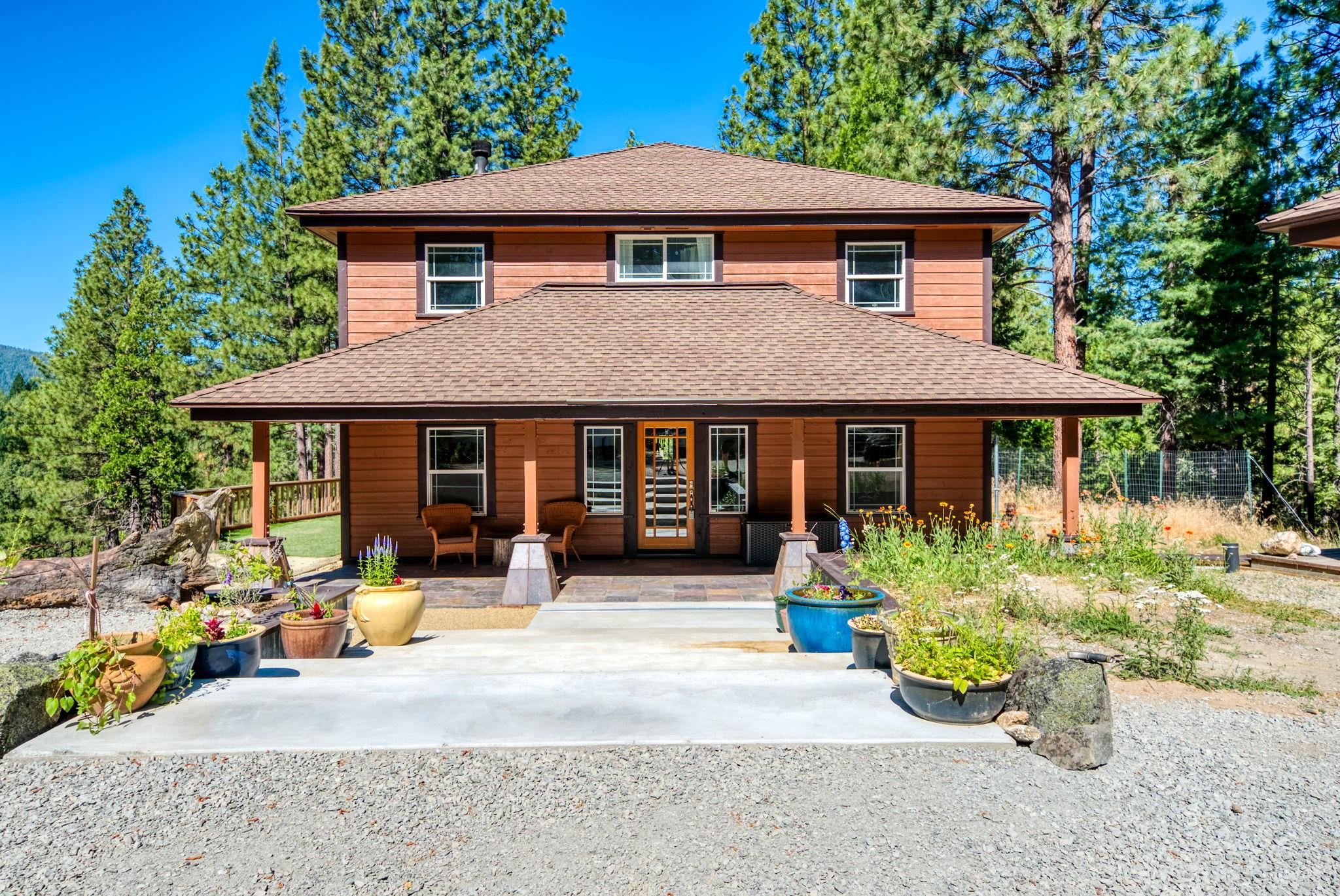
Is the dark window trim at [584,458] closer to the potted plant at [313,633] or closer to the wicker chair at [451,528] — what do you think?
the wicker chair at [451,528]

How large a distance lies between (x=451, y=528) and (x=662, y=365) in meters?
4.43

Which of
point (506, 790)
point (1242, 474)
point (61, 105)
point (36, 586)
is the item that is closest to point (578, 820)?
point (506, 790)

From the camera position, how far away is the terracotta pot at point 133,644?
5.21m

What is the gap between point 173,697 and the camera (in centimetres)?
545

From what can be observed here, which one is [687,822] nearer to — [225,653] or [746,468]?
[225,653]

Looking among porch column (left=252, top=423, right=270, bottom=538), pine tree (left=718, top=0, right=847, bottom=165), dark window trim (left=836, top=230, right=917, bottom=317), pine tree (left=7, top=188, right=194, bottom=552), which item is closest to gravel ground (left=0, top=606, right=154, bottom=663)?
porch column (left=252, top=423, right=270, bottom=538)

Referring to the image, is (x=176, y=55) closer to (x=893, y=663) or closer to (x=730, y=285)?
(x=730, y=285)

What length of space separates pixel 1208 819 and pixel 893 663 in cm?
186

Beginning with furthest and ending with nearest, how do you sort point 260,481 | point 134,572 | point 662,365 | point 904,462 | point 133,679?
point 904,462
point 662,365
point 134,572
point 260,481
point 133,679

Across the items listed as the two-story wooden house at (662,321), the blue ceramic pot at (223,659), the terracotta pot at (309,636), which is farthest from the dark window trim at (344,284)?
the blue ceramic pot at (223,659)

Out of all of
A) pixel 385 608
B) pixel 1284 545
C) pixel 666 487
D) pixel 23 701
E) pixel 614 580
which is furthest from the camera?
pixel 666 487

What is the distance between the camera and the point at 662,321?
1232 centimetres

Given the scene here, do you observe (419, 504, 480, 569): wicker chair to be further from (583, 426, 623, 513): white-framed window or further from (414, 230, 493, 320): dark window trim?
(414, 230, 493, 320): dark window trim

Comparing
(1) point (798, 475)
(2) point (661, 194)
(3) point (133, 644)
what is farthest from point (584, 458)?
(3) point (133, 644)
